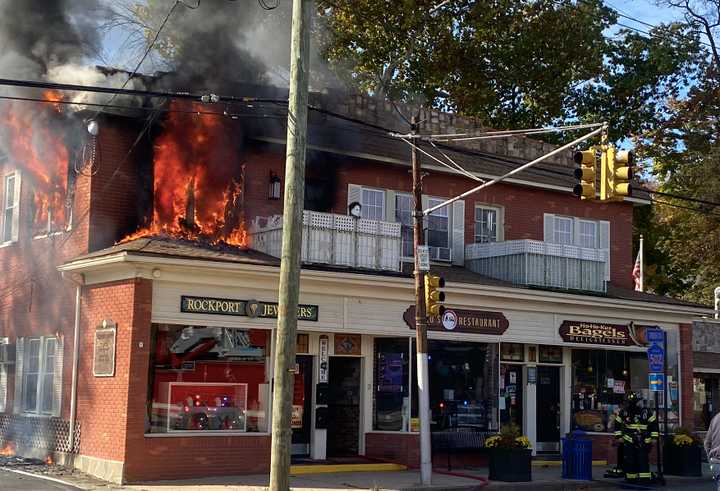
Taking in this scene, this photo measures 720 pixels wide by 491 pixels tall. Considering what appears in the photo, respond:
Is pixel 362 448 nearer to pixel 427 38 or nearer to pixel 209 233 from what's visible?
pixel 209 233

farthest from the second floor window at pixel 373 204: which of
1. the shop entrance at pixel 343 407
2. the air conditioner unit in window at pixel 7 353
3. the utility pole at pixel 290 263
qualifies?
the air conditioner unit in window at pixel 7 353

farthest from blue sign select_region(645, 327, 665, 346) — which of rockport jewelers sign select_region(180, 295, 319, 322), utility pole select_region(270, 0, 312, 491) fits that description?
utility pole select_region(270, 0, 312, 491)

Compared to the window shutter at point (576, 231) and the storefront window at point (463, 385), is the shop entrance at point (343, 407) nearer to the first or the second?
the storefront window at point (463, 385)

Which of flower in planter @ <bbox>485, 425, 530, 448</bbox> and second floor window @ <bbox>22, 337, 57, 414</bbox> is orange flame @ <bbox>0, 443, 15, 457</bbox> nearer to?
second floor window @ <bbox>22, 337, 57, 414</bbox>

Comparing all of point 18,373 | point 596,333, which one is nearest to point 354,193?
point 596,333

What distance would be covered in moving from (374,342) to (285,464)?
7318mm

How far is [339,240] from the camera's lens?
19.7 meters

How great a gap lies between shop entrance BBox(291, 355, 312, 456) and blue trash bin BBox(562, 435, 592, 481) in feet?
17.4

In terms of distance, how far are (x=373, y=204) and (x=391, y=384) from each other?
14.8 ft

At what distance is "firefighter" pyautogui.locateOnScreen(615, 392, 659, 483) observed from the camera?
19188 millimetres

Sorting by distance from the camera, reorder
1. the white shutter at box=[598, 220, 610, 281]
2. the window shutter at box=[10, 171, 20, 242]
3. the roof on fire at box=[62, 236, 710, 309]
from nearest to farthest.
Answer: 1. the roof on fire at box=[62, 236, 710, 309]
2. the window shutter at box=[10, 171, 20, 242]
3. the white shutter at box=[598, 220, 610, 281]

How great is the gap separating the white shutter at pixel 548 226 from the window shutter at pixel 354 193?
5.84 meters

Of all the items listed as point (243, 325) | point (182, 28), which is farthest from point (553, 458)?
point (182, 28)

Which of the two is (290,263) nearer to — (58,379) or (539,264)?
(58,379)
